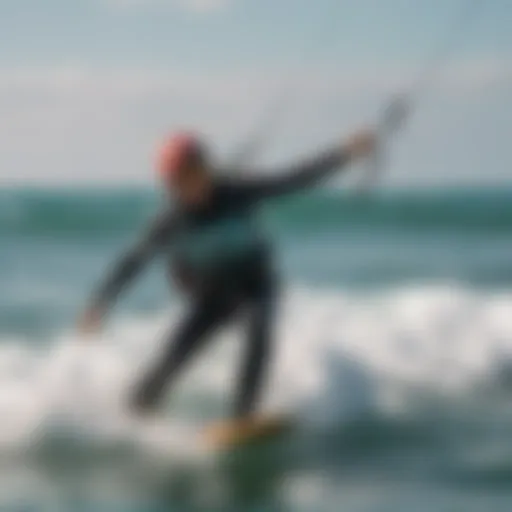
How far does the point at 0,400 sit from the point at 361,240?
1.25 m

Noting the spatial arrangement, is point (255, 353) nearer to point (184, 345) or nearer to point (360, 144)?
point (184, 345)

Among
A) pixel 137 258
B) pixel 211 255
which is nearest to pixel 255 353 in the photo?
pixel 211 255

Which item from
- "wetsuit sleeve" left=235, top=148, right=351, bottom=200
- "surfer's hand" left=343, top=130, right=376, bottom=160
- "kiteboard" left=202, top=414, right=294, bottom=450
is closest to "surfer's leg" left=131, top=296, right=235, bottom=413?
"kiteboard" left=202, top=414, right=294, bottom=450

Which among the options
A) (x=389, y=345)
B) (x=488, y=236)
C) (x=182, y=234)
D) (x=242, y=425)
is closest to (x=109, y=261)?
(x=182, y=234)

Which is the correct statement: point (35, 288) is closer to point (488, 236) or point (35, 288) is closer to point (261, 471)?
point (261, 471)

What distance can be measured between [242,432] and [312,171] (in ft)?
2.05

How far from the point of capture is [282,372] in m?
3.53

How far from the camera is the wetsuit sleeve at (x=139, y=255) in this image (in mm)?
3326

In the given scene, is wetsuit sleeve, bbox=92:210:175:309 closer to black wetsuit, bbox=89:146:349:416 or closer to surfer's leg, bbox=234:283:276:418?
black wetsuit, bbox=89:146:349:416

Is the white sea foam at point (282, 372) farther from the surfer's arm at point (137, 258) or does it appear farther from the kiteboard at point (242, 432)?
the surfer's arm at point (137, 258)

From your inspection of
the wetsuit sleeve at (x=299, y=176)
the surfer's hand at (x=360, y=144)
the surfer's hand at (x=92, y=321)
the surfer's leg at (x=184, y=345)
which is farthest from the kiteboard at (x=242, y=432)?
the surfer's hand at (x=360, y=144)

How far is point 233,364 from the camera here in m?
3.47

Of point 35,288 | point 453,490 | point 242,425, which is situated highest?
point 35,288

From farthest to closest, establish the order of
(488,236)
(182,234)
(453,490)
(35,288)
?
(488,236)
(35,288)
(182,234)
(453,490)
